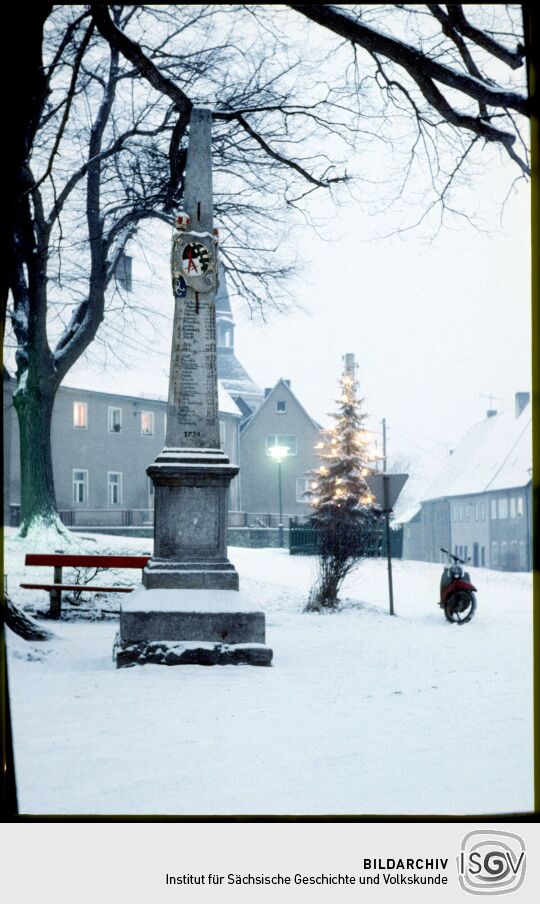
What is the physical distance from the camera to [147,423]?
3397cm

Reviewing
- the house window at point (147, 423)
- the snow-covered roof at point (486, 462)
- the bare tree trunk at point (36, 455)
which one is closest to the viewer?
the bare tree trunk at point (36, 455)

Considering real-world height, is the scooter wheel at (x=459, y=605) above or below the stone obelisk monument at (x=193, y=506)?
below

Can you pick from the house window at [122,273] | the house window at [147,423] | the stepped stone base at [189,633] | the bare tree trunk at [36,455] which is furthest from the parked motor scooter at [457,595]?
the house window at [147,423]

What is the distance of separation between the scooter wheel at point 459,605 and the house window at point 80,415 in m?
22.4

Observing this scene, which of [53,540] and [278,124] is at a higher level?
[278,124]

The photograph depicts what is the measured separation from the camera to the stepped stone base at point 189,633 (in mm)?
6523

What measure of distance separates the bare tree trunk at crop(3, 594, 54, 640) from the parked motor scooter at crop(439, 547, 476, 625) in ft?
21.3

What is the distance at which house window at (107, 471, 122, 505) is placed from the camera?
31922 millimetres

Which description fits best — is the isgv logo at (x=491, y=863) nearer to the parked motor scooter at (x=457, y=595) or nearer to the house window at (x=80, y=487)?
the parked motor scooter at (x=457, y=595)

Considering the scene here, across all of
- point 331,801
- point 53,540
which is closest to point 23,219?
point 53,540

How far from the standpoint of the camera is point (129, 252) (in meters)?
16.6

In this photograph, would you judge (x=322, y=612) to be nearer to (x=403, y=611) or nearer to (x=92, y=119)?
(x=403, y=611)

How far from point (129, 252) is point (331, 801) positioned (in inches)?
583

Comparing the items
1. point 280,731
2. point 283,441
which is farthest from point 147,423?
point 280,731
